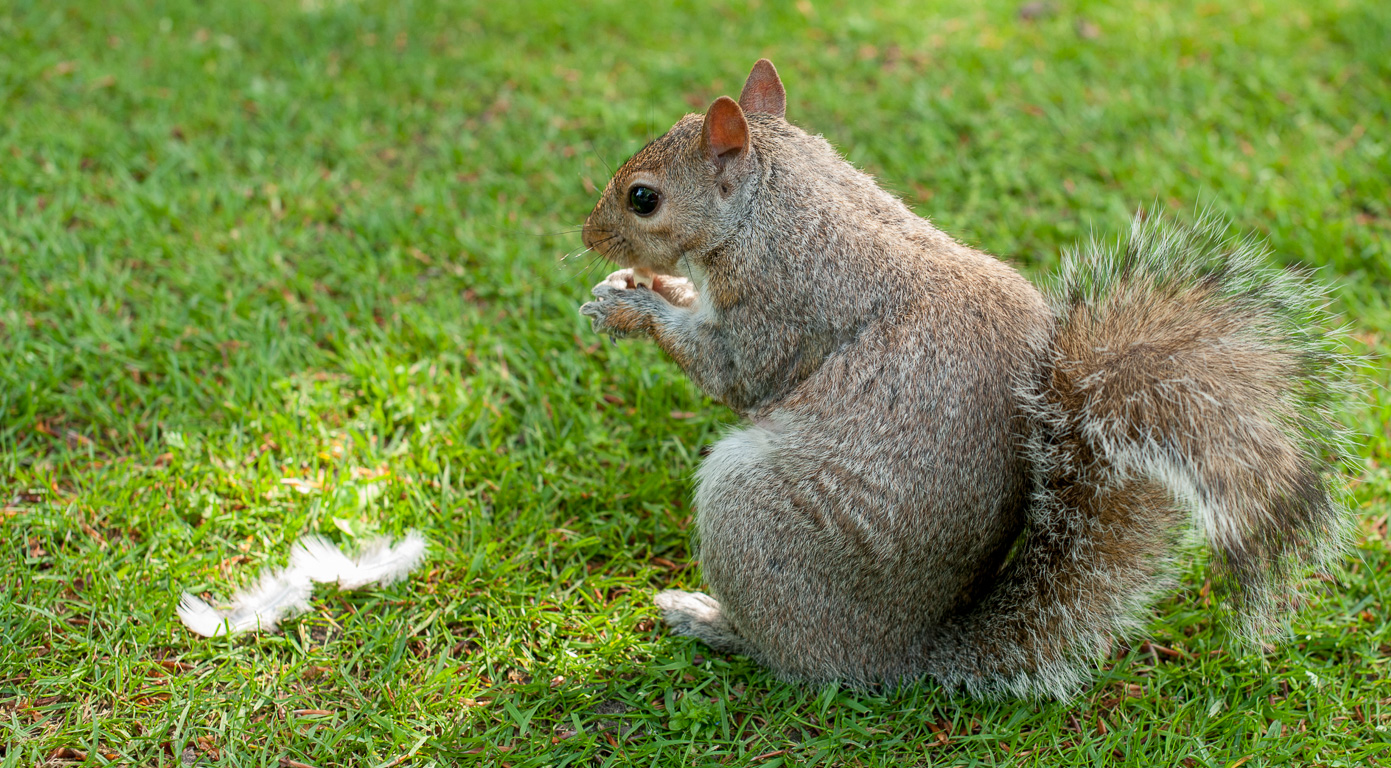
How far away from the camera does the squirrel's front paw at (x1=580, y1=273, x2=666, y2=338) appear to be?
7.22 ft

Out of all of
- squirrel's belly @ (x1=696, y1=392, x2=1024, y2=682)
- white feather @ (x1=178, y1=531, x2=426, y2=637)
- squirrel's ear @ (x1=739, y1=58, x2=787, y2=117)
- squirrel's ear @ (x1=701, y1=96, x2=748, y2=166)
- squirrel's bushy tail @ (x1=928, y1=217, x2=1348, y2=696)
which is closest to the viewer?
squirrel's bushy tail @ (x1=928, y1=217, x2=1348, y2=696)

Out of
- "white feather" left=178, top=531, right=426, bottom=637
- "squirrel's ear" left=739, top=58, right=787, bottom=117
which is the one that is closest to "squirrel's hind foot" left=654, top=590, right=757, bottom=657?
"white feather" left=178, top=531, right=426, bottom=637

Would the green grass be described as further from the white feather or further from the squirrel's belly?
the squirrel's belly

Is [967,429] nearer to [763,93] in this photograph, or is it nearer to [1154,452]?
[1154,452]

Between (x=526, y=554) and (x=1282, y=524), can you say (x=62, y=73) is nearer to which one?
(x=526, y=554)

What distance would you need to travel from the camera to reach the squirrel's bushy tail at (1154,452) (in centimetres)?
→ 170

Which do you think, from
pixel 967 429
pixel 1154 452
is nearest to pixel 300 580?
pixel 967 429

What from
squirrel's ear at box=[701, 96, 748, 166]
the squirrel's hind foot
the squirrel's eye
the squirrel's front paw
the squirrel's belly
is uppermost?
squirrel's ear at box=[701, 96, 748, 166]

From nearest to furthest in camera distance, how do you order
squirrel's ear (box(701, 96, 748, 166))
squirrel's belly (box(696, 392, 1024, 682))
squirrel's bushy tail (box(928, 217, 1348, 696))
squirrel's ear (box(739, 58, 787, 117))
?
squirrel's bushy tail (box(928, 217, 1348, 696)) < squirrel's belly (box(696, 392, 1024, 682)) < squirrel's ear (box(701, 96, 748, 166)) < squirrel's ear (box(739, 58, 787, 117))

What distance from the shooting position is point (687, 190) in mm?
2154

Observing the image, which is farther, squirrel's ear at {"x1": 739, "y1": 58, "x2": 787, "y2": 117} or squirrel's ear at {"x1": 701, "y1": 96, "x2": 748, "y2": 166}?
squirrel's ear at {"x1": 739, "y1": 58, "x2": 787, "y2": 117}

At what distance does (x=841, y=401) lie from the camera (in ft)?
6.30

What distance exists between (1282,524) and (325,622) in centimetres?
198

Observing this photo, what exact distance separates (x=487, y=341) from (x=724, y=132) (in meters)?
1.20
